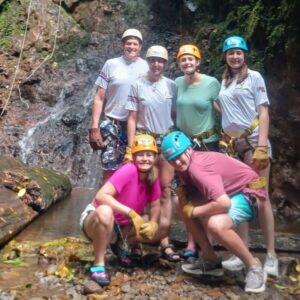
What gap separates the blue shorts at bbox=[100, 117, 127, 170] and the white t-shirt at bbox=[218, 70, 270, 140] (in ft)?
3.41

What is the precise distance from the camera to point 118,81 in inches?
189

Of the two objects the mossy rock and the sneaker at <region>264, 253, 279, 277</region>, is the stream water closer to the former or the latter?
the mossy rock

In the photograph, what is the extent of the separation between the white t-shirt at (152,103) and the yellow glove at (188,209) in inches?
32.0

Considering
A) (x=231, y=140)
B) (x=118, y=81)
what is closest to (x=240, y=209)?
(x=231, y=140)

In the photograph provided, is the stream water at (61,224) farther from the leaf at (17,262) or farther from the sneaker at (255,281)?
the sneaker at (255,281)

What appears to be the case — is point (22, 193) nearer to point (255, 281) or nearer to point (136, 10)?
point (255, 281)

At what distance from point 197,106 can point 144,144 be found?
2.26ft

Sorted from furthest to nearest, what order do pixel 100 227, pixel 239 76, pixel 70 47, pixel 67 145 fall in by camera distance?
pixel 70 47, pixel 67 145, pixel 239 76, pixel 100 227

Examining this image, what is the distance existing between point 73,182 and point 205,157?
230 inches

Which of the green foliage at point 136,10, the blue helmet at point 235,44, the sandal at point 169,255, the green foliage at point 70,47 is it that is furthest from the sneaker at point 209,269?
the green foliage at point 136,10

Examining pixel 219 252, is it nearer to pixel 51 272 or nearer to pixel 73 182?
pixel 51 272

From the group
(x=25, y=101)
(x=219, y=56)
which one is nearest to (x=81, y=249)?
(x=219, y=56)

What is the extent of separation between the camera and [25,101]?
38.1ft

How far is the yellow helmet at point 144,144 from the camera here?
4102mm
